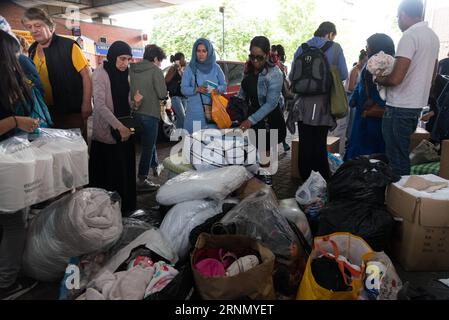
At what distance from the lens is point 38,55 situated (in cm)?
270

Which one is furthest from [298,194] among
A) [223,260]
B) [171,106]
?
[171,106]

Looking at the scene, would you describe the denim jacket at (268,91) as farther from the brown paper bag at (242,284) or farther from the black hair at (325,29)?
the brown paper bag at (242,284)

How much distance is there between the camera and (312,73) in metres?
3.07

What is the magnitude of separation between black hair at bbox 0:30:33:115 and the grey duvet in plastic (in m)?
0.67

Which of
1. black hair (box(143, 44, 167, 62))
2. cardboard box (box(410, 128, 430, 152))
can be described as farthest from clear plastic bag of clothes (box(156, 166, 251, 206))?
cardboard box (box(410, 128, 430, 152))

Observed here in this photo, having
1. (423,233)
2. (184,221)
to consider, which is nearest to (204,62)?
(184,221)

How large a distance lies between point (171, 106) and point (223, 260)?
15.7 ft

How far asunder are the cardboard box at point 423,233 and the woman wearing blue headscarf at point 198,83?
1.90 meters

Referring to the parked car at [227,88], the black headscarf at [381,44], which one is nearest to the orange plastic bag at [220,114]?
the black headscarf at [381,44]

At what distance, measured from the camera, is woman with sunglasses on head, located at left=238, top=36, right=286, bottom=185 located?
3.07 m

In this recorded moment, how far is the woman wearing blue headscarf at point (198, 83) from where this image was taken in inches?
136

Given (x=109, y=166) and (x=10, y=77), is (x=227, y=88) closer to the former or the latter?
(x=109, y=166)

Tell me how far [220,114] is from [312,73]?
0.94 m

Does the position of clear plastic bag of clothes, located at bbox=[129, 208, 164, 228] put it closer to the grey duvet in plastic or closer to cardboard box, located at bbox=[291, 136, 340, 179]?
the grey duvet in plastic
